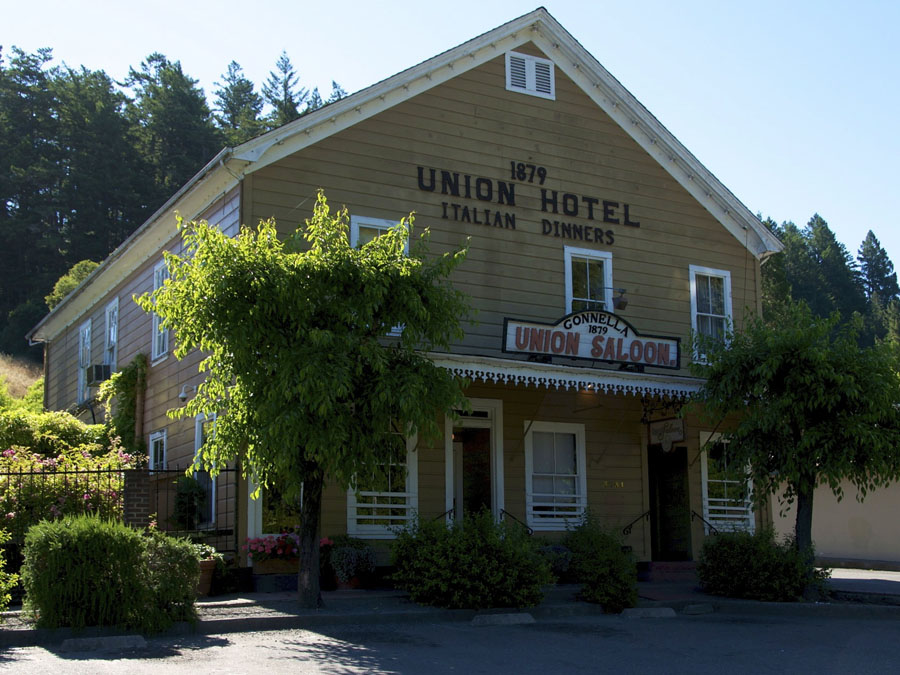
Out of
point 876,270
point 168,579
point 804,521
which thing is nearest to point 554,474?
point 804,521

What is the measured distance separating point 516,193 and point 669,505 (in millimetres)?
6501

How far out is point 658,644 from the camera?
10.7 m

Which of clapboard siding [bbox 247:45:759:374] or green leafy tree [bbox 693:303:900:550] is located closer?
green leafy tree [bbox 693:303:900:550]

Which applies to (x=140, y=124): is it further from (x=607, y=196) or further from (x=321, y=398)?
(x=321, y=398)

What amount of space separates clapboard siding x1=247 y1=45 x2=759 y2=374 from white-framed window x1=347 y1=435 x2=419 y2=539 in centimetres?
215

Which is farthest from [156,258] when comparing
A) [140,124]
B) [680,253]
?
[140,124]

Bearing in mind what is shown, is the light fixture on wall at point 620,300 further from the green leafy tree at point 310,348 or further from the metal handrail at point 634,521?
the green leafy tree at point 310,348

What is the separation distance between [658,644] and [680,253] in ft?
31.0

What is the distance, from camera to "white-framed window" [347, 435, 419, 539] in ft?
47.9

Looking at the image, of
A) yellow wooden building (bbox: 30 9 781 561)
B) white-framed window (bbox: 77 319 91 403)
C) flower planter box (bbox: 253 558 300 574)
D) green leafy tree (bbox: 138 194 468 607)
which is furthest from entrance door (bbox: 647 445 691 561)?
white-framed window (bbox: 77 319 91 403)

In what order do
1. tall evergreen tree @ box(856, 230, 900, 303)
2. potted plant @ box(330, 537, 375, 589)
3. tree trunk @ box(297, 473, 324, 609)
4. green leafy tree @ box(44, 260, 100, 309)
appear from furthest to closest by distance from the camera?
tall evergreen tree @ box(856, 230, 900, 303), green leafy tree @ box(44, 260, 100, 309), potted plant @ box(330, 537, 375, 589), tree trunk @ box(297, 473, 324, 609)

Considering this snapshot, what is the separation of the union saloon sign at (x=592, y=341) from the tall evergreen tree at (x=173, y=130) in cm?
4062

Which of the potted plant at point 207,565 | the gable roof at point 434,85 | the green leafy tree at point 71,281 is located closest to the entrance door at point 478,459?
the potted plant at point 207,565

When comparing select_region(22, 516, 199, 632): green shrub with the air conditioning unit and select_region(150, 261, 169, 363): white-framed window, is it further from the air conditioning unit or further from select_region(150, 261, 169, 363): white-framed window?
the air conditioning unit
